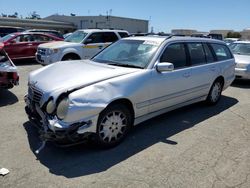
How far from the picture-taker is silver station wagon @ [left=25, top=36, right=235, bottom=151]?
3.77m

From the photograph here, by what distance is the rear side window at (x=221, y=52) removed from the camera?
6.91 metres

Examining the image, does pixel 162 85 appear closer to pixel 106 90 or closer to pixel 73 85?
pixel 106 90

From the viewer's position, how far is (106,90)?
13.2ft

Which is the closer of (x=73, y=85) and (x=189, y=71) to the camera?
(x=73, y=85)

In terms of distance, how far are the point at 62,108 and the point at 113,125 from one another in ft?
2.97

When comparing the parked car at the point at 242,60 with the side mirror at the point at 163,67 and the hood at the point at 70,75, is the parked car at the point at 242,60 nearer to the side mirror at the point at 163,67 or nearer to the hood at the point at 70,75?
the side mirror at the point at 163,67

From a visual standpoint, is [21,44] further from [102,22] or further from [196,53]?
[102,22]

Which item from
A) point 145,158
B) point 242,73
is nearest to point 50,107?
point 145,158

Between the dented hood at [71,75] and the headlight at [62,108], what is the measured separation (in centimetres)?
17

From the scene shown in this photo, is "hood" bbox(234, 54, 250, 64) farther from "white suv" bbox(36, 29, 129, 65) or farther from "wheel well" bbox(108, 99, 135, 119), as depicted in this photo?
"wheel well" bbox(108, 99, 135, 119)

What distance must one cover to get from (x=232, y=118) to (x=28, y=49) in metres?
10.7

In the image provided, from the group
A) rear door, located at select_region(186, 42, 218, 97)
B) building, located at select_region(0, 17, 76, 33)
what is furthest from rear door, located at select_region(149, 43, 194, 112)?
building, located at select_region(0, 17, 76, 33)

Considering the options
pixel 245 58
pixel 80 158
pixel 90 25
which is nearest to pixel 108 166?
pixel 80 158

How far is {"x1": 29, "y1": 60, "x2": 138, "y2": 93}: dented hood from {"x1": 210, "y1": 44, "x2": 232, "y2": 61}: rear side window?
314 cm
